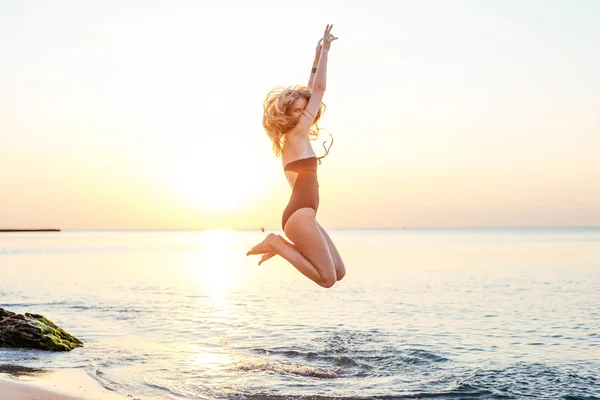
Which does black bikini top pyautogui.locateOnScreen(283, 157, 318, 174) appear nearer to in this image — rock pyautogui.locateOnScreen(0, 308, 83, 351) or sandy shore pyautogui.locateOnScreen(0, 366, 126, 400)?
sandy shore pyautogui.locateOnScreen(0, 366, 126, 400)

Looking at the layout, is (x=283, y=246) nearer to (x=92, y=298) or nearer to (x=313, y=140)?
(x=313, y=140)

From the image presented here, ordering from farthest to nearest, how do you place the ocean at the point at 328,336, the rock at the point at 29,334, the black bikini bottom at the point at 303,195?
the rock at the point at 29,334 → the ocean at the point at 328,336 → the black bikini bottom at the point at 303,195

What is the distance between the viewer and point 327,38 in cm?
691

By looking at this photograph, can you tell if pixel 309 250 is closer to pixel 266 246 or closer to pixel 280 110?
pixel 266 246

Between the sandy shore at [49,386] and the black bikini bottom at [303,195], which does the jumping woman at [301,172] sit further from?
the sandy shore at [49,386]

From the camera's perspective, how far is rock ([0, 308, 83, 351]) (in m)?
13.8

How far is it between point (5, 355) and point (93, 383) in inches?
111

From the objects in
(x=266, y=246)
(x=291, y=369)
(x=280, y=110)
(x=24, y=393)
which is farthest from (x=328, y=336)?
(x=280, y=110)

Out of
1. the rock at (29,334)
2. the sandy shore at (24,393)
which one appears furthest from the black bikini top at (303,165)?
the rock at (29,334)

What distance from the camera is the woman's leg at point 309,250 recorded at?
7.11 m

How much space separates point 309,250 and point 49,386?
562cm

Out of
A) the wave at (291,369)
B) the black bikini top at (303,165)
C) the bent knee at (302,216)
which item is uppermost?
the black bikini top at (303,165)

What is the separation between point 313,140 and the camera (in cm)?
742

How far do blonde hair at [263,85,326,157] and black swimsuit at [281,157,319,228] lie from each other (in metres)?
0.36
